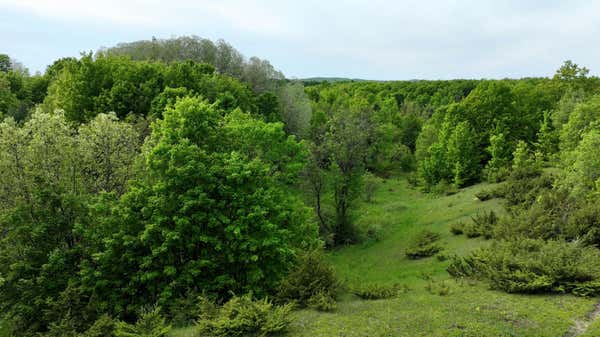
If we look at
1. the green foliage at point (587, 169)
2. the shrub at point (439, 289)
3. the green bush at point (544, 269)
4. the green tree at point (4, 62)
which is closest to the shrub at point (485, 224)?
the green foliage at point (587, 169)

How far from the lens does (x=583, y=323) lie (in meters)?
12.8

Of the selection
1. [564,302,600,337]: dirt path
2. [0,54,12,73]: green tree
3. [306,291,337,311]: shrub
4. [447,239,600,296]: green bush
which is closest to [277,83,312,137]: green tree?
[447,239,600,296]: green bush

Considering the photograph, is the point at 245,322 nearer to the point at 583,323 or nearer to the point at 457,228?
the point at 583,323

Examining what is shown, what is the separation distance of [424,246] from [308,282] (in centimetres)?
1756

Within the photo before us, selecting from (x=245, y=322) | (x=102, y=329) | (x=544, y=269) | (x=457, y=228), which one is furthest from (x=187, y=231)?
(x=457, y=228)

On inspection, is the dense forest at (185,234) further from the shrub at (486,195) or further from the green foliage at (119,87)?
the shrub at (486,195)

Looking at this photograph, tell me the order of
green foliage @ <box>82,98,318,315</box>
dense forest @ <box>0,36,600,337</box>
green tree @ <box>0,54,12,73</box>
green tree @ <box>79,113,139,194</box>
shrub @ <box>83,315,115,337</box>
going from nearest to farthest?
shrub @ <box>83,315,115,337</box> → dense forest @ <box>0,36,600,337</box> → green foliage @ <box>82,98,318,315</box> → green tree @ <box>79,113,139,194</box> → green tree @ <box>0,54,12,73</box>

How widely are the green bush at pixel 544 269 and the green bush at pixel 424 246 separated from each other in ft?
39.3

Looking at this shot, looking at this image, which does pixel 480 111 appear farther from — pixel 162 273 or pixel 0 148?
pixel 0 148

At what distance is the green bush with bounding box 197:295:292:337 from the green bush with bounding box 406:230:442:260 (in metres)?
19.2

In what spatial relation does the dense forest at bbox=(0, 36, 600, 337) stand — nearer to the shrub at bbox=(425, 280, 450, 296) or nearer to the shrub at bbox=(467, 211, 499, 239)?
the shrub at bbox=(467, 211, 499, 239)

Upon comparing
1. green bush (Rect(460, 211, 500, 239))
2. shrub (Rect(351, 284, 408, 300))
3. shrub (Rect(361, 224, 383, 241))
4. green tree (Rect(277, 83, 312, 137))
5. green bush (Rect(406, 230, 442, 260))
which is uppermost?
green tree (Rect(277, 83, 312, 137))

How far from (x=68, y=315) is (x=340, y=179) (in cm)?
2392

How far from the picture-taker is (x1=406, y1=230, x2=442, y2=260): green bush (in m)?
29.7
